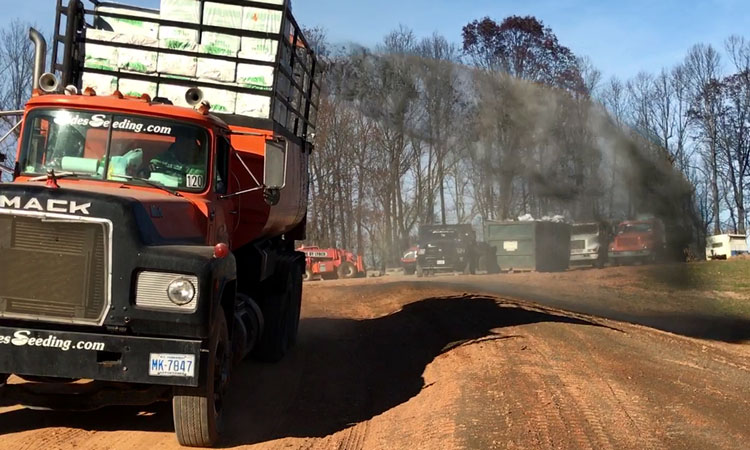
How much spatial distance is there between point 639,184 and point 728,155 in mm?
27604

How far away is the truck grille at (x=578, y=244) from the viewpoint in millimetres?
37312

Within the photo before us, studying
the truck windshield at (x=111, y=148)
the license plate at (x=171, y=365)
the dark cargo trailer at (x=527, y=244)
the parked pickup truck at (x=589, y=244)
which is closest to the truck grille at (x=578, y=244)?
the parked pickup truck at (x=589, y=244)

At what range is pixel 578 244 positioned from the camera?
123 feet

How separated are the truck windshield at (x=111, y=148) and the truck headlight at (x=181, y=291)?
61.5 inches

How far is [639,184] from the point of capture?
35188mm

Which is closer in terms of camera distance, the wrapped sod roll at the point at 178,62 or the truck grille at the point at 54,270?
the truck grille at the point at 54,270

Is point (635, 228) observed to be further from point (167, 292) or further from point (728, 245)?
point (167, 292)

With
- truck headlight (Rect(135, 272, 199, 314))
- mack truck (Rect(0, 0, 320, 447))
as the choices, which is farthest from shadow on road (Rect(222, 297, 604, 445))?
truck headlight (Rect(135, 272, 199, 314))

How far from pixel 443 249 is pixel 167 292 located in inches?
1191

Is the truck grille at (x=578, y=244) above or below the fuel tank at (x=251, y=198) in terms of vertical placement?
above

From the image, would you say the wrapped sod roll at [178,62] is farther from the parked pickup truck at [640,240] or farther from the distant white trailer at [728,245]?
the distant white trailer at [728,245]

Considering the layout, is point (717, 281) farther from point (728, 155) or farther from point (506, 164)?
point (728, 155)

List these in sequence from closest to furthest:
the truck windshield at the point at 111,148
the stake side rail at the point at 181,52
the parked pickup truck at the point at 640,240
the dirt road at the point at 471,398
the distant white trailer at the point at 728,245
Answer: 1. the dirt road at the point at 471,398
2. the truck windshield at the point at 111,148
3. the stake side rail at the point at 181,52
4. the parked pickup truck at the point at 640,240
5. the distant white trailer at the point at 728,245

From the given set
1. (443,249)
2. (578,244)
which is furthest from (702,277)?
(443,249)
